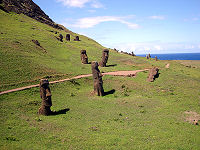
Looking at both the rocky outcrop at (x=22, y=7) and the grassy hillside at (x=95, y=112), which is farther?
the rocky outcrop at (x=22, y=7)

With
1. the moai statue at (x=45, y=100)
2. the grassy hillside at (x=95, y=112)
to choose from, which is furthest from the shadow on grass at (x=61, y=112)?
the moai statue at (x=45, y=100)

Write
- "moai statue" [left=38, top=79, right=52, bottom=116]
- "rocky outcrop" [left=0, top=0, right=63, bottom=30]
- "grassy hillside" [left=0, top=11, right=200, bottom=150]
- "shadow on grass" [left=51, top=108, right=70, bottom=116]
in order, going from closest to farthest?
"grassy hillside" [left=0, top=11, right=200, bottom=150]
"moai statue" [left=38, top=79, right=52, bottom=116]
"shadow on grass" [left=51, top=108, right=70, bottom=116]
"rocky outcrop" [left=0, top=0, right=63, bottom=30]

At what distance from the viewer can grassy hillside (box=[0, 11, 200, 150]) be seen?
16.4 metres

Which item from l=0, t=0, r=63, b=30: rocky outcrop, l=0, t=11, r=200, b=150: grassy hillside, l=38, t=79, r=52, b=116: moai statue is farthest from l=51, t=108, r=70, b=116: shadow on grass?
l=0, t=0, r=63, b=30: rocky outcrop

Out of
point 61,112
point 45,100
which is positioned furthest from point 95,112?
point 45,100

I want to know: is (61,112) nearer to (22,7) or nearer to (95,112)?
(95,112)

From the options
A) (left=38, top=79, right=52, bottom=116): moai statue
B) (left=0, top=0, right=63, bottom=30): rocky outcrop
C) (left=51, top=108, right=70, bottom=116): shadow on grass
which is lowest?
(left=51, top=108, right=70, bottom=116): shadow on grass

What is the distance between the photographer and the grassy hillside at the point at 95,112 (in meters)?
16.4

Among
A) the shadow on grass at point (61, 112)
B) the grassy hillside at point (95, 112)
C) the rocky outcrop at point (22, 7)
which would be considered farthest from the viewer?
the rocky outcrop at point (22, 7)

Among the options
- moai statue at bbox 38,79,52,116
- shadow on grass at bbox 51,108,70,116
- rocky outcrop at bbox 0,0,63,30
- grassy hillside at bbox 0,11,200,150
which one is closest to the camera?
grassy hillside at bbox 0,11,200,150

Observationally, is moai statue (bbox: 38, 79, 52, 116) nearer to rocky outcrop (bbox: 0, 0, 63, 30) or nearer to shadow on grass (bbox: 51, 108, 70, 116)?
shadow on grass (bbox: 51, 108, 70, 116)

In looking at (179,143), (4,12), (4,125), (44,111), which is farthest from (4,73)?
(4,12)

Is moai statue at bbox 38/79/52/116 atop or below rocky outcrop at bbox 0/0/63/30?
below

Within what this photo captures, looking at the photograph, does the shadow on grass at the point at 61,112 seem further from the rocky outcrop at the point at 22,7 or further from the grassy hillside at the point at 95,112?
the rocky outcrop at the point at 22,7
